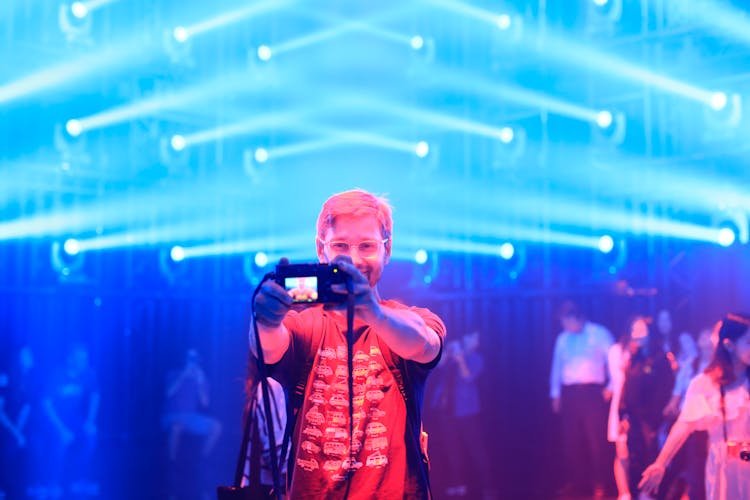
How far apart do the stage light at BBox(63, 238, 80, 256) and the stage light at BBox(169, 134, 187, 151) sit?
193cm

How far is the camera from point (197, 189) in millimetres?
11516

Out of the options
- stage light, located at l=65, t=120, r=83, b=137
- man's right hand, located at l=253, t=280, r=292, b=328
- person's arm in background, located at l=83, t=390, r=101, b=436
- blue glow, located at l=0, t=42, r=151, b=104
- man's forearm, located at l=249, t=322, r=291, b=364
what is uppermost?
blue glow, located at l=0, t=42, r=151, b=104

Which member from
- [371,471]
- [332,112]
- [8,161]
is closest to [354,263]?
[371,471]

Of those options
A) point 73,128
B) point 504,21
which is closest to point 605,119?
point 504,21

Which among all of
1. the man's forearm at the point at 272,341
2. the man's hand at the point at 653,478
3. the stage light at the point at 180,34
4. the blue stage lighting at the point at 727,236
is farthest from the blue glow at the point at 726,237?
the man's forearm at the point at 272,341

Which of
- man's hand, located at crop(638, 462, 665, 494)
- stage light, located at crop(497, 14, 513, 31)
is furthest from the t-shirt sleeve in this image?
stage light, located at crop(497, 14, 513, 31)

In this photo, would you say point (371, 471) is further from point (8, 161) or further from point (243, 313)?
point (243, 313)

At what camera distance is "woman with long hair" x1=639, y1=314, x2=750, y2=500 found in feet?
13.8

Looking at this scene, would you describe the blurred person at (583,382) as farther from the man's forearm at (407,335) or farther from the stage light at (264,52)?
the man's forearm at (407,335)

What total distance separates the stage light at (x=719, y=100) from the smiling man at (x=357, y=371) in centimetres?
801

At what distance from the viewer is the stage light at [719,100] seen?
8917 millimetres

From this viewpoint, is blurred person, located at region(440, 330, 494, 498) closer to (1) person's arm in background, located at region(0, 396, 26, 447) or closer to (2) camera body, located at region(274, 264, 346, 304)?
(1) person's arm in background, located at region(0, 396, 26, 447)

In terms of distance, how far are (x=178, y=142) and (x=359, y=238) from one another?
30.8ft

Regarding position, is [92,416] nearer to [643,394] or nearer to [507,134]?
[507,134]
